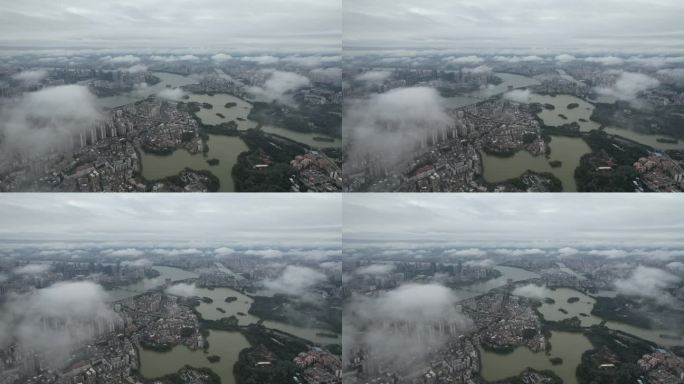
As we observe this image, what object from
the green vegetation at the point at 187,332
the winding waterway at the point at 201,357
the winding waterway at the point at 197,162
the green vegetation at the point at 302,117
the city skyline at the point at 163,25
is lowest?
the winding waterway at the point at 201,357

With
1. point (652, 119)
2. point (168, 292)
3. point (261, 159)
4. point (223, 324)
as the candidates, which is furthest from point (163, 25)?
point (652, 119)

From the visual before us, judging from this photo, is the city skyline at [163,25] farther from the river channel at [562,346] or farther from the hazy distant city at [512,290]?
the river channel at [562,346]

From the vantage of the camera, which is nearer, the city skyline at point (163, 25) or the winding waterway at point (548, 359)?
the winding waterway at point (548, 359)

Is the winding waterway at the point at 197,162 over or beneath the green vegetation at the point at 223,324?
over

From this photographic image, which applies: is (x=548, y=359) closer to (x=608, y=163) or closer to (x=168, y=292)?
(x=608, y=163)

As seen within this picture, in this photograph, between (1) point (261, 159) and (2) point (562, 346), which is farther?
(1) point (261, 159)

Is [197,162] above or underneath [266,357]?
above

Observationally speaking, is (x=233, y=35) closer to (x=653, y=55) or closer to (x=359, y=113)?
(x=359, y=113)

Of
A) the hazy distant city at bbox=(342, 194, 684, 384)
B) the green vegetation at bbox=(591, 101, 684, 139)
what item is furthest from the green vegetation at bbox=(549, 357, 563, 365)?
the green vegetation at bbox=(591, 101, 684, 139)

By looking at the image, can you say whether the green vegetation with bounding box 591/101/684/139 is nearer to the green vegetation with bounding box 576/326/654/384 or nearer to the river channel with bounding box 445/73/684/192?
the river channel with bounding box 445/73/684/192

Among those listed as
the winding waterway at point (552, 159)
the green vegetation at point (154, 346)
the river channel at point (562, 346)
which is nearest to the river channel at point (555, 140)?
the winding waterway at point (552, 159)

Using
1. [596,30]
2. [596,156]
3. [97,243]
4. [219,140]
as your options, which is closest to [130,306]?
[97,243]
